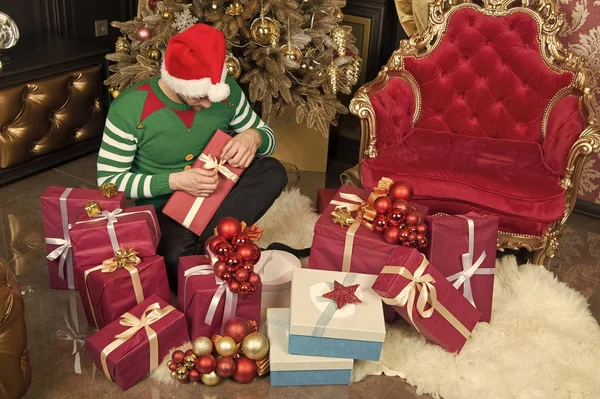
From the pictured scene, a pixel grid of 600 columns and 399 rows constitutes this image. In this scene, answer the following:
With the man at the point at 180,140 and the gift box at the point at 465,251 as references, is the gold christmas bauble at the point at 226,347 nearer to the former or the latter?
the man at the point at 180,140

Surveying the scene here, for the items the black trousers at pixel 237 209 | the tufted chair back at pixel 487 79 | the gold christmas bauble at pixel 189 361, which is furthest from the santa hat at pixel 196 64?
the tufted chair back at pixel 487 79

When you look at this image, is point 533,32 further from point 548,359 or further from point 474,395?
point 474,395

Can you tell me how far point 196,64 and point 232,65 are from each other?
0.71m

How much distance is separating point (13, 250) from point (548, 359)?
2.06 metres

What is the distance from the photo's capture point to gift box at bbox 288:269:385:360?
1931 mm

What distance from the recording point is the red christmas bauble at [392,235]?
2.12 m

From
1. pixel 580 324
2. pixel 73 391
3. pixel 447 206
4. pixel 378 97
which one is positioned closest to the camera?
pixel 73 391

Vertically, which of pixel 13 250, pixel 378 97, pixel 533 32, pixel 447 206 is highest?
pixel 533 32

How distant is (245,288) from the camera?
2.00 metres

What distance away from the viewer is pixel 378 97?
112 inches

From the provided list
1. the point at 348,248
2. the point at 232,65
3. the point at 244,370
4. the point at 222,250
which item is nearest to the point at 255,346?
the point at 244,370

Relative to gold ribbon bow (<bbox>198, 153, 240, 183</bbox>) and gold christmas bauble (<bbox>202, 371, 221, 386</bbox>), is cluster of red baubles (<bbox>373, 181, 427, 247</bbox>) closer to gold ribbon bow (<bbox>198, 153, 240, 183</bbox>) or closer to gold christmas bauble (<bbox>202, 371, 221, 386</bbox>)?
gold ribbon bow (<bbox>198, 153, 240, 183</bbox>)

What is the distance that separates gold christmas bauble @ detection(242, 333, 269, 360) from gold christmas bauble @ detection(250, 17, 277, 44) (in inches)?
54.2

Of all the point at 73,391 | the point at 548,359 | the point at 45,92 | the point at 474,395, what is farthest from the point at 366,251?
the point at 45,92
